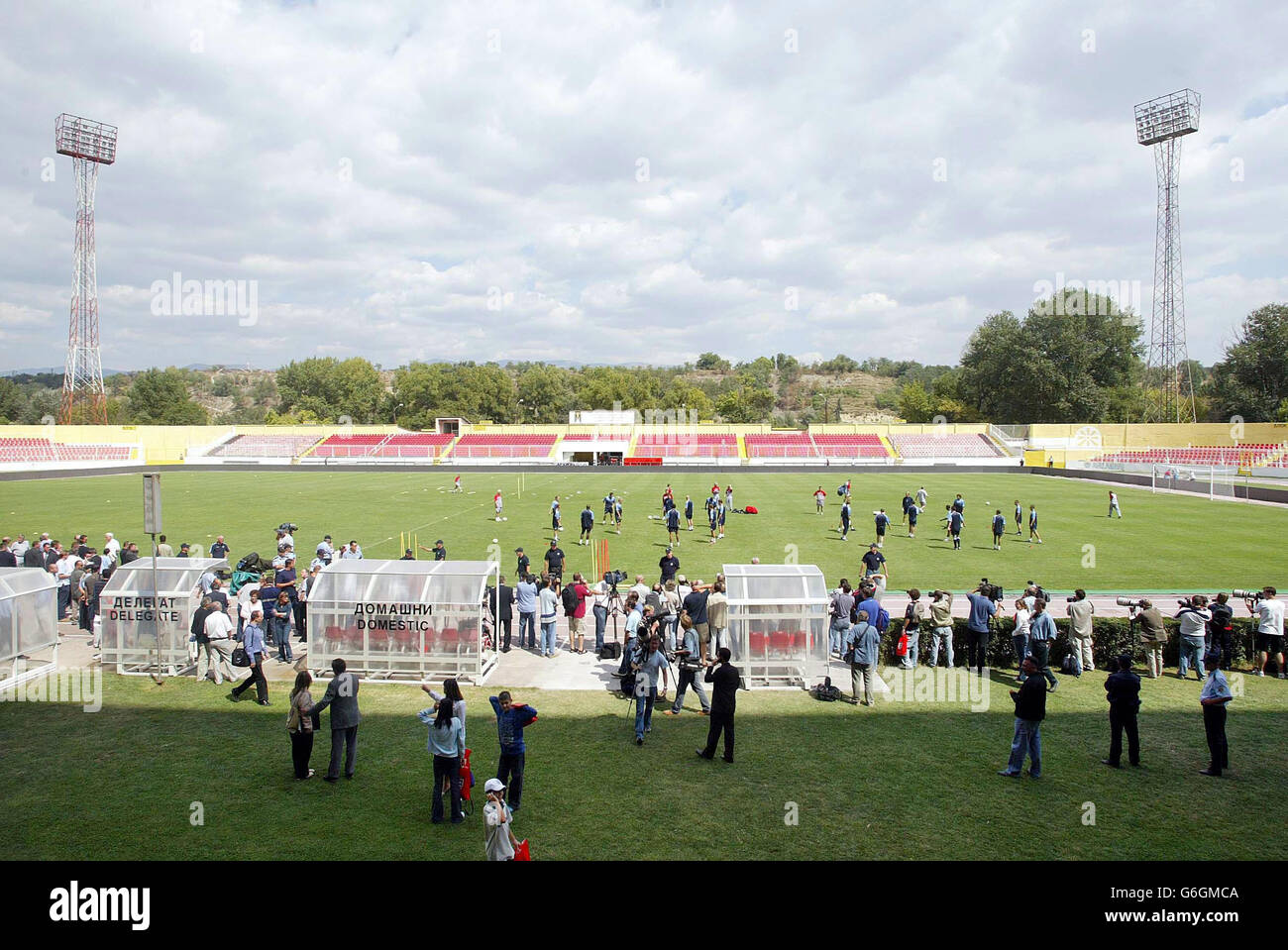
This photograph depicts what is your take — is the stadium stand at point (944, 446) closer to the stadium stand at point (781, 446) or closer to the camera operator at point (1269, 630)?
the stadium stand at point (781, 446)

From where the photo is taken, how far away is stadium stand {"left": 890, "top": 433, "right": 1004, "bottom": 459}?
238ft

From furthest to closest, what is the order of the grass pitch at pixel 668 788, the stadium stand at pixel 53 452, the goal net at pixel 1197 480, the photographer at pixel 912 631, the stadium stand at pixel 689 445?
the stadium stand at pixel 689 445 → the stadium stand at pixel 53 452 → the goal net at pixel 1197 480 → the photographer at pixel 912 631 → the grass pitch at pixel 668 788

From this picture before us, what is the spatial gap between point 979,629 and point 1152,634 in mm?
2684

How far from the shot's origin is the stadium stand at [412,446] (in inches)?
3004

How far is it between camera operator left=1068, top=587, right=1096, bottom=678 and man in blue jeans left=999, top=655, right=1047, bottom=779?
4507 millimetres

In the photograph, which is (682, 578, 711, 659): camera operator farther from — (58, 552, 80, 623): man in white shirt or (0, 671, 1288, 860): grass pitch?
(58, 552, 80, 623): man in white shirt

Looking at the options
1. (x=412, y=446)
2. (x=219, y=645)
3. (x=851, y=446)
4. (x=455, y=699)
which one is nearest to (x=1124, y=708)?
(x=455, y=699)

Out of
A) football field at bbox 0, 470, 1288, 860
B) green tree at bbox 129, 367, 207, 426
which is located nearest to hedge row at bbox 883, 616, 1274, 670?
football field at bbox 0, 470, 1288, 860

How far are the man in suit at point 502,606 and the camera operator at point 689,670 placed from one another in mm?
4272

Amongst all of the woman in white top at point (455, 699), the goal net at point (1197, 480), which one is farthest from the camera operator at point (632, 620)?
the goal net at point (1197, 480)
